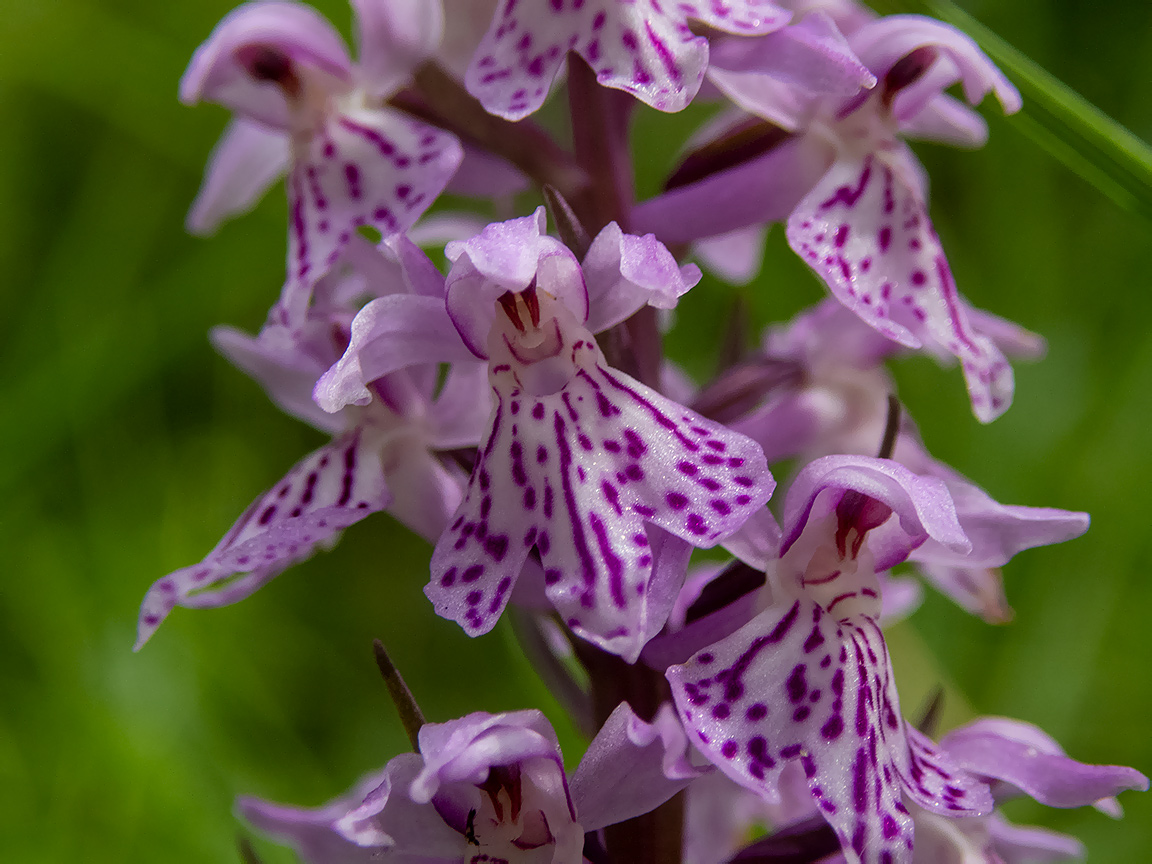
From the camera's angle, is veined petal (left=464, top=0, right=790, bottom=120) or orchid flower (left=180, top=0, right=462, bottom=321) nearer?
veined petal (left=464, top=0, right=790, bottom=120)

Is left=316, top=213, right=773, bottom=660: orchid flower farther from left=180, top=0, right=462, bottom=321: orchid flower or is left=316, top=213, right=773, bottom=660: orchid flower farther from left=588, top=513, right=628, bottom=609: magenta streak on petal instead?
left=180, top=0, right=462, bottom=321: orchid flower

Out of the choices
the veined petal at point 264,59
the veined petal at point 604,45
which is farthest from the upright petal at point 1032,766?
the veined petal at point 264,59

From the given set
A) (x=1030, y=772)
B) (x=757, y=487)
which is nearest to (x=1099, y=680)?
(x=1030, y=772)

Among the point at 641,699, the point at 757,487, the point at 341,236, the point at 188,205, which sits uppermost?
the point at 341,236

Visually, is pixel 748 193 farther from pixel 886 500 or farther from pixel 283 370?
pixel 283 370

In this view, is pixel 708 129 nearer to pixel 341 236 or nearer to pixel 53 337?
pixel 341 236

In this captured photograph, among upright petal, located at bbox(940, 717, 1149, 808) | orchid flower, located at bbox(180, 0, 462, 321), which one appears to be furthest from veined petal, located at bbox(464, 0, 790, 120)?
upright petal, located at bbox(940, 717, 1149, 808)
